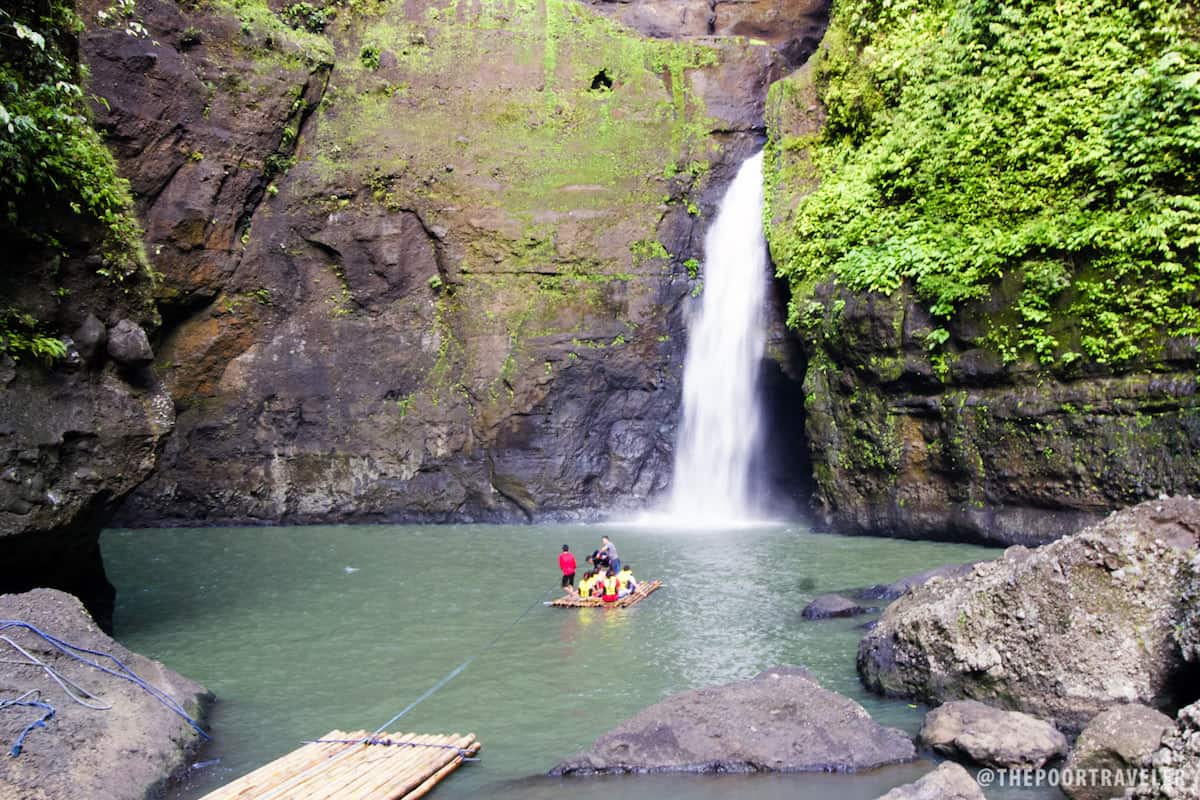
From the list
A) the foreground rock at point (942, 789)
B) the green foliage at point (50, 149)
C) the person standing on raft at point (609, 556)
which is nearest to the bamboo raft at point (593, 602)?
the person standing on raft at point (609, 556)

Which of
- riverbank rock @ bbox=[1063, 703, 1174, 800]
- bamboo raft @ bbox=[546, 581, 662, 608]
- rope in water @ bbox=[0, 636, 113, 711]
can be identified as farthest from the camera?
bamboo raft @ bbox=[546, 581, 662, 608]

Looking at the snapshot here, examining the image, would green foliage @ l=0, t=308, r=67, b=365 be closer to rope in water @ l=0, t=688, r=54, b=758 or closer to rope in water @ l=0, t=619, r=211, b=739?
rope in water @ l=0, t=619, r=211, b=739

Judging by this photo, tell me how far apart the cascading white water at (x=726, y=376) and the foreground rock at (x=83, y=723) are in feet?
47.1

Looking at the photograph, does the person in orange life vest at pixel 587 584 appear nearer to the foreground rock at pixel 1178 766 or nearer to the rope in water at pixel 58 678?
the rope in water at pixel 58 678

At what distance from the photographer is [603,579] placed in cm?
1219

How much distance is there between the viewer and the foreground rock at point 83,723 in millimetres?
6172

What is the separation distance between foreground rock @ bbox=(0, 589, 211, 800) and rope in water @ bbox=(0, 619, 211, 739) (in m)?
0.04

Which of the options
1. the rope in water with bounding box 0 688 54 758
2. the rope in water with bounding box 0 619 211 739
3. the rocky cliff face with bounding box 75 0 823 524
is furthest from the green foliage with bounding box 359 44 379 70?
the rope in water with bounding box 0 688 54 758

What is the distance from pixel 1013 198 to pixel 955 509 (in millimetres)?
5372

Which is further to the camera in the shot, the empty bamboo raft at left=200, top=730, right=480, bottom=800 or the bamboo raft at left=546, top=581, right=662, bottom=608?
the bamboo raft at left=546, top=581, right=662, bottom=608

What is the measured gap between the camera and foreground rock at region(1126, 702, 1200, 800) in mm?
4605

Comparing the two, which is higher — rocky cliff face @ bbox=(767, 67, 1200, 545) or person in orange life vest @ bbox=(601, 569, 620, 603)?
rocky cliff face @ bbox=(767, 67, 1200, 545)

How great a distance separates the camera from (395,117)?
2278 cm

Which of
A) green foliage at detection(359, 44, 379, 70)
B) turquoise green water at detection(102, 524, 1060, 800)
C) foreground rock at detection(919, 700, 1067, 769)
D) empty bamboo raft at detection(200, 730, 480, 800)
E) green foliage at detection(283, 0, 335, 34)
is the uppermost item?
green foliage at detection(283, 0, 335, 34)
